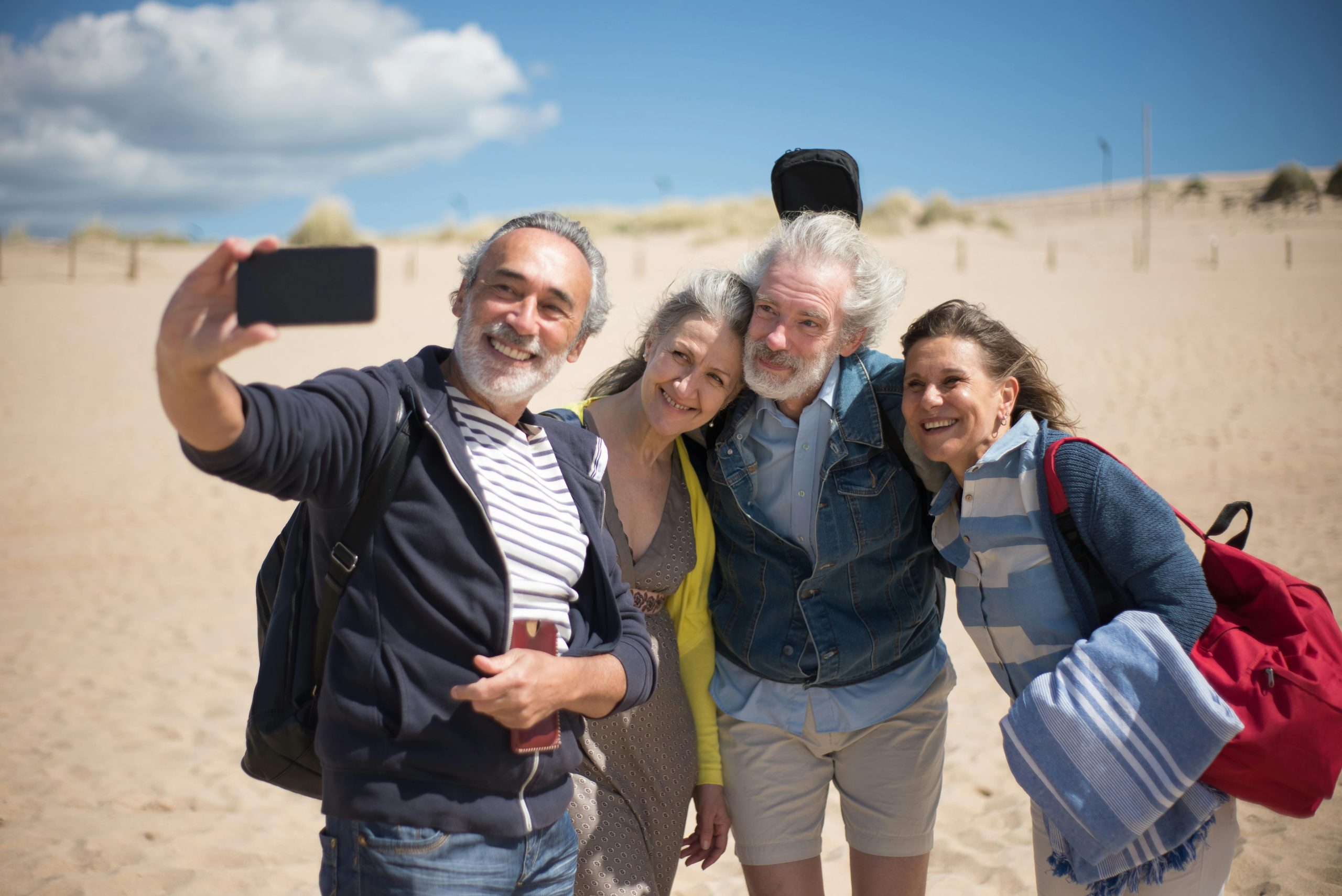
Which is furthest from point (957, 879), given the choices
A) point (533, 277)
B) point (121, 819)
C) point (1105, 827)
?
point (121, 819)

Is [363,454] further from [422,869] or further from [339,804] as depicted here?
[422,869]

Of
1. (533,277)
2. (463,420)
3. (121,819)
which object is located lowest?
(121,819)

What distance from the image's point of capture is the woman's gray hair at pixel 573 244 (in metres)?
2.28

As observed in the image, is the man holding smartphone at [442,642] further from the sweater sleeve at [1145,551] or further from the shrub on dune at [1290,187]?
the shrub on dune at [1290,187]

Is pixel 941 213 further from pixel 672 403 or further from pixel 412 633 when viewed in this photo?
pixel 412 633

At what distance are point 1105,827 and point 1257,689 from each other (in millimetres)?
488

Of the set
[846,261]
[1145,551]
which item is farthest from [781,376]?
[1145,551]

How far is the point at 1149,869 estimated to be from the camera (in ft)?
7.55

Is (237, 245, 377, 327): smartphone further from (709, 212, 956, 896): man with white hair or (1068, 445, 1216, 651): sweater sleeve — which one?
(1068, 445, 1216, 651): sweater sleeve

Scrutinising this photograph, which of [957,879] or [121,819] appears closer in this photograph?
[957,879]

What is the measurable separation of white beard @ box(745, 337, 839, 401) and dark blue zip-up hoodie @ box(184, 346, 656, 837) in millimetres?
1240

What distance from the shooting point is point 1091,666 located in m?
2.20

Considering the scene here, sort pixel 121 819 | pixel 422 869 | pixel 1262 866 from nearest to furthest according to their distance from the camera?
1. pixel 422 869
2. pixel 1262 866
3. pixel 121 819

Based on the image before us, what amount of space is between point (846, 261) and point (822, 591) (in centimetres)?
110
